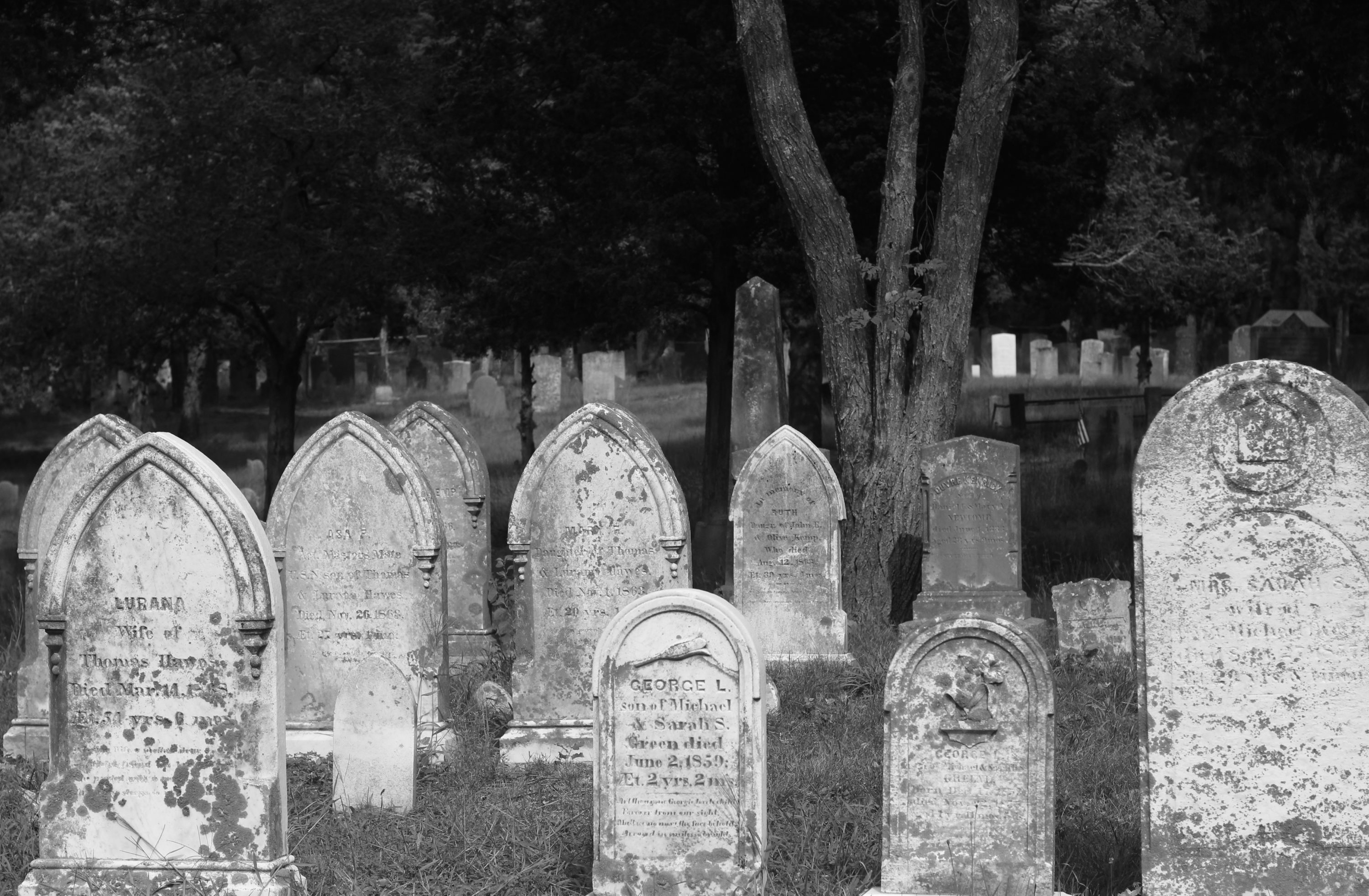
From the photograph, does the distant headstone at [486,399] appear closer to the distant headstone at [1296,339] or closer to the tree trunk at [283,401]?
the tree trunk at [283,401]

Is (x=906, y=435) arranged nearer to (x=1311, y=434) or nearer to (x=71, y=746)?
(x=1311, y=434)

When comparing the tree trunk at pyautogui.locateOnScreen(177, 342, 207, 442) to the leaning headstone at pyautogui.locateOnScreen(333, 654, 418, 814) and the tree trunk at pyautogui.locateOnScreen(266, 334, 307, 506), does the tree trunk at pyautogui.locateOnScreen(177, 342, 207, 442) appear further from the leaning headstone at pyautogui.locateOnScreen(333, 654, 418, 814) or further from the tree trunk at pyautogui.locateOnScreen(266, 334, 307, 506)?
the leaning headstone at pyautogui.locateOnScreen(333, 654, 418, 814)

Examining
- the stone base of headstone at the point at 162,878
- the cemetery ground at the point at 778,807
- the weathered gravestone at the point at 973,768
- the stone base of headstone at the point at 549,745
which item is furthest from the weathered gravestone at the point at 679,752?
the stone base of headstone at the point at 549,745

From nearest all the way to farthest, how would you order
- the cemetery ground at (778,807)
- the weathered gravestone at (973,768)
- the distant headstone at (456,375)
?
the weathered gravestone at (973,768) → the cemetery ground at (778,807) → the distant headstone at (456,375)

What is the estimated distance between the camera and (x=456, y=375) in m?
44.1

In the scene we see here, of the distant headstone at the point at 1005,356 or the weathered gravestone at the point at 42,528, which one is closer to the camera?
the weathered gravestone at the point at 42,528

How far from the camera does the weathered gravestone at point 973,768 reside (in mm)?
5250

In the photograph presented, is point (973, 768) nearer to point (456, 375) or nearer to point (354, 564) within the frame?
point (354, 564)

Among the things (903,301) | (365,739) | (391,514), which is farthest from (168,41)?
(365,739)

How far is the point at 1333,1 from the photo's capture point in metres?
13.0

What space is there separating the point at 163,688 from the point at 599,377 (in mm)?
30538

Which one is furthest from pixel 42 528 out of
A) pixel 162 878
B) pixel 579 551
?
pixel 162 878

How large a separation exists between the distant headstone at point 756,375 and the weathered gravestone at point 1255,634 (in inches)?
288

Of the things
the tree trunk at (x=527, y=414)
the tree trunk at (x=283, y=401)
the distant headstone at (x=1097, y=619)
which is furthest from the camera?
the tree trunk at (x=527, y=414)
